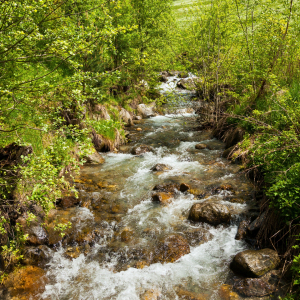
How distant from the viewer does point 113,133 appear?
46.7 ft

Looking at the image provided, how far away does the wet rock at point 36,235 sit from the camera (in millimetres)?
6516

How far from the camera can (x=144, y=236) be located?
710 cm

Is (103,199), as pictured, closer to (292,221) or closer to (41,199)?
(41,199)

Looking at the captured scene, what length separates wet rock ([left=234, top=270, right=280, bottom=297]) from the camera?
194 inches

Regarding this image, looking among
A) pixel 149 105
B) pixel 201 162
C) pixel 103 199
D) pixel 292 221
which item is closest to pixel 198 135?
pixel 201 162

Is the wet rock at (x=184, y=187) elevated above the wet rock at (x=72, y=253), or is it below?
below

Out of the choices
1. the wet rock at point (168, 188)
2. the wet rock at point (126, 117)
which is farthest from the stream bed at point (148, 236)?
the wet rock at point (126, 117)

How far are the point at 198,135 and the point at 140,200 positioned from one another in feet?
28.6

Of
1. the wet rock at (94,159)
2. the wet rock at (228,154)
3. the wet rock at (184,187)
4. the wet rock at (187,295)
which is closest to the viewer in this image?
the wet rock at (187,295)

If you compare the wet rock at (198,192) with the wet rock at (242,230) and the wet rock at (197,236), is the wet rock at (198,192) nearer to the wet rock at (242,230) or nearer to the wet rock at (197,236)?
the wet rock at (197,236)

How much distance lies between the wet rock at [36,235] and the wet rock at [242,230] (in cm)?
562

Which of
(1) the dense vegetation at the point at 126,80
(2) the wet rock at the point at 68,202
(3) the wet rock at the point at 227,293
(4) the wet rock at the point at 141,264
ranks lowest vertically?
(3) the wet rock at the point at 227,293

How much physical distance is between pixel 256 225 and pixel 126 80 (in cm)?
1426

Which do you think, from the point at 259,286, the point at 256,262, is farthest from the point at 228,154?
the point at 259,286
